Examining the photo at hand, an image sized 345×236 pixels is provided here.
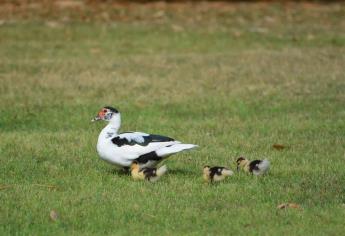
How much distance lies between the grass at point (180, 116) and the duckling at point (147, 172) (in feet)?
0.28

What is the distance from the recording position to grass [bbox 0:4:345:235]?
7027mm

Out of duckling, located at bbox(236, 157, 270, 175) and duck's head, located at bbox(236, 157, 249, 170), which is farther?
duck's head, located at bbox(236, 157, 249, 170)

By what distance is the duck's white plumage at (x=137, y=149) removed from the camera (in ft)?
26.4

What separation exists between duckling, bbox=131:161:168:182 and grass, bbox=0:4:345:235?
0.28 feet

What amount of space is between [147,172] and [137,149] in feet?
0.76

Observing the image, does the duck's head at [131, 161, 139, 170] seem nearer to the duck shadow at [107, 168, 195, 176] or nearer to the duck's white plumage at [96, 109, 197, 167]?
the duck's white plumage at [96, 109, 197, 167]

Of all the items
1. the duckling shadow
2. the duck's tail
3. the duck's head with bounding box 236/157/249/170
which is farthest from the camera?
the duckling shadow

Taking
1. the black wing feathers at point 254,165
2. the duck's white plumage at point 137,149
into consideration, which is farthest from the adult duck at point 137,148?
the black wing feathers at point 254,165

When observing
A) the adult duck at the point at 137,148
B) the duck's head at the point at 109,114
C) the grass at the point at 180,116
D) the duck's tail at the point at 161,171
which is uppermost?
the duck's head at the point at 109,114

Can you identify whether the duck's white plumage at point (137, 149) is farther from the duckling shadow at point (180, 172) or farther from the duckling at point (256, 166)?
the duckling at point (256, 166)

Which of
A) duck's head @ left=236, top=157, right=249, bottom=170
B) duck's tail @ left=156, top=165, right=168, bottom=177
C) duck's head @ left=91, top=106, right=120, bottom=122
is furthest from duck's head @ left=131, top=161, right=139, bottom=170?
duck's head @ left=236, top=157, right=249, bottom=170

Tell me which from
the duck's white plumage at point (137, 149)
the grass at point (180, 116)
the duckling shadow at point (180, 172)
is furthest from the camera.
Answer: the duckling shadow at point (180, 172)

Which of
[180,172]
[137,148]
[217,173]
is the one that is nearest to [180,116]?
[180,172]

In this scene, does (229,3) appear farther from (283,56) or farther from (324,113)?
(324,113)
